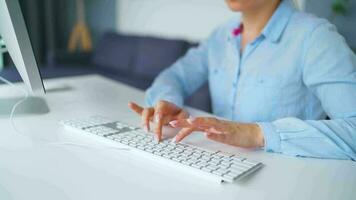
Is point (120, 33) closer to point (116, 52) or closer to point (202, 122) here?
point (116, 52)

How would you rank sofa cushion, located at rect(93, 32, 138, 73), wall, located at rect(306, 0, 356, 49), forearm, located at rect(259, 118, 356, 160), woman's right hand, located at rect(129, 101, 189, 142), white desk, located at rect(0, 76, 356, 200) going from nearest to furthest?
1. white desk, located at rect(0, 76, 356, 200)
2. forearm, located at rect(259, 118, 356, 160)
3. woman's right hand, located at rect(129, 101, 189, 142)
4. wall, located at rect(306, 0, 356, 49)
5. sofa cushion, located at rect(93, 32, 138, 73)

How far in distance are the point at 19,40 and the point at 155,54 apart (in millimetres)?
2319

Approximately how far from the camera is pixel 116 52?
3420 mm

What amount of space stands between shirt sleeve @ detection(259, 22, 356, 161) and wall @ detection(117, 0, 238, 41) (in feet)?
6.08

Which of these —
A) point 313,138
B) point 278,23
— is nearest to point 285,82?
point 278,23

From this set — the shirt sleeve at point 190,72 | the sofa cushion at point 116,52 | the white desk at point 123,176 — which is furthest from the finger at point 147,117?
the sofa cushion at point 116,52

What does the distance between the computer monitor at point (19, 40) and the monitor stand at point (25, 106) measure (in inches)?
6.6

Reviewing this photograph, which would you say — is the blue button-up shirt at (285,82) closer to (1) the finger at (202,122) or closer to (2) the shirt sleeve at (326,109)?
(2) the shirt sleeve at (326,109)

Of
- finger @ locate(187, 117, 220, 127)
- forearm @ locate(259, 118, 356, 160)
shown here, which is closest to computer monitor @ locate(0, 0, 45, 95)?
finger @ locate(187, 117, 220, 127)

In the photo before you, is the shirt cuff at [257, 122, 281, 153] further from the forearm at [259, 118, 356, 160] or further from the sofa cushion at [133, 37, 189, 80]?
the sofa cushion at [133, 37, 189, 80]

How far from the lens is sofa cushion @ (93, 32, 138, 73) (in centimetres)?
331

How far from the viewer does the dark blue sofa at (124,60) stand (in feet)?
9.66

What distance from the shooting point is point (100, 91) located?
49.9 inches

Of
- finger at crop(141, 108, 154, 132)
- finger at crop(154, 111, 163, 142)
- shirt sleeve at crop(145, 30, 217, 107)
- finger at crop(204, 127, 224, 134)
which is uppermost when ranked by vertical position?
finger at crop(204, 127, 224, 134)
